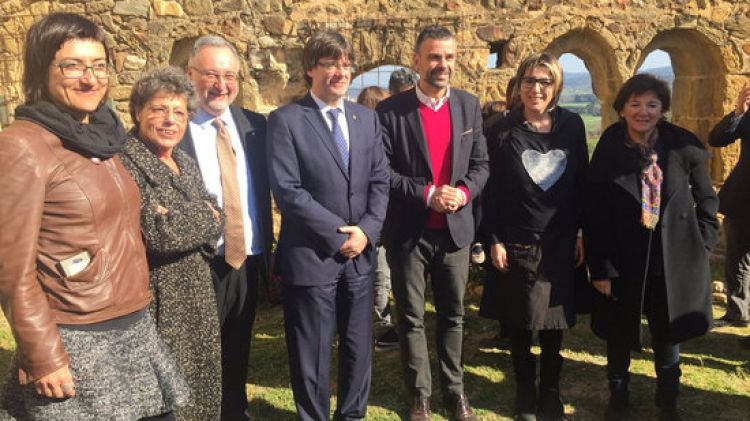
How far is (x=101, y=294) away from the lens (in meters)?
1.74

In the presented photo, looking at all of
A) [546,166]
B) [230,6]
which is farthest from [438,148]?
[230,6]

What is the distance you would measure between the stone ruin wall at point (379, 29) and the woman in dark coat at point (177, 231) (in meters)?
3.51

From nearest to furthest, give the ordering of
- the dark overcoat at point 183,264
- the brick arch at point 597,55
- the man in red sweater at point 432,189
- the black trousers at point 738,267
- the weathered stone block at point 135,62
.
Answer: the dark overcoat at point 183,264 → the man in red sweater at point 432,189 → the black trousers at point 738,267 → the weathered stone block at point 135,62 → the brick arch at point 597,55

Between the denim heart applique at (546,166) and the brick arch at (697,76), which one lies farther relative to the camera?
the brick arch at (697,76)

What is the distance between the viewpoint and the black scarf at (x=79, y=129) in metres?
1.65

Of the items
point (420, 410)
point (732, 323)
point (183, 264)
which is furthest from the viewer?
point (732, 323)

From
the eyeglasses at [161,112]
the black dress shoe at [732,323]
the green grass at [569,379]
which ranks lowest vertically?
the green grass at [569,379]

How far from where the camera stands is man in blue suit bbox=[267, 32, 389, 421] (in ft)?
8.20

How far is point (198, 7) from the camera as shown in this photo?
17.9ft

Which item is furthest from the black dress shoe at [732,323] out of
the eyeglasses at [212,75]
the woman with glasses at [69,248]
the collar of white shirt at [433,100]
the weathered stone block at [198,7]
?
the weathered stone block at [198,7]

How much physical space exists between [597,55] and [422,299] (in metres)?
4.22

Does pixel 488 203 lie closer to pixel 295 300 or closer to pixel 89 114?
pixel 295 300

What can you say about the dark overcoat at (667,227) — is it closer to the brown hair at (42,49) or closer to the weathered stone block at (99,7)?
the brown hair at (42,49)

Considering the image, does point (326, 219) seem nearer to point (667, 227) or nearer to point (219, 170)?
point (219, 170)
